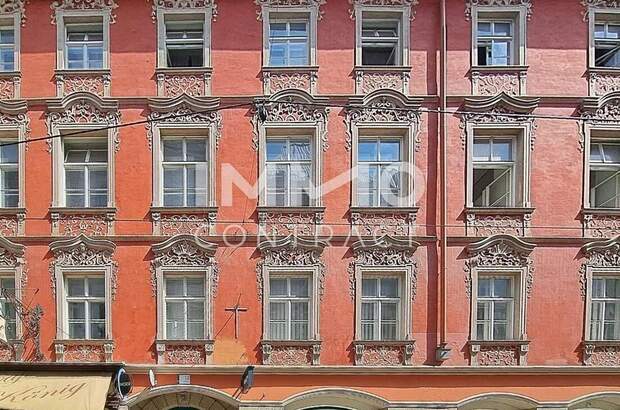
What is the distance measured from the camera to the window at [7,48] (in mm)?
9656

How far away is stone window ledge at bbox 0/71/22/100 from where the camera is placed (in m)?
9.47

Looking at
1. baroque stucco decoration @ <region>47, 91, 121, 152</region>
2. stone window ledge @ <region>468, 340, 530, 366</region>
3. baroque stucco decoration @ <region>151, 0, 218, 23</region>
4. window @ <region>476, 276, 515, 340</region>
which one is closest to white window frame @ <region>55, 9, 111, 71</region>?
baroque stucco decoration @ <region>47, 91, 121, 152</region>

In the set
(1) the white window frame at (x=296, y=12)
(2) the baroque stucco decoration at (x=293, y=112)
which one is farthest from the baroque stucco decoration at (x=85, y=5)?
(2) the baroque stucco decoration at (x=293, y=112)

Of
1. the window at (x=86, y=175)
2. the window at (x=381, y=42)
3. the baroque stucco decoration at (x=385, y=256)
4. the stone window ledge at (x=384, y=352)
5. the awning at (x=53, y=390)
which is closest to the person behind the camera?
the awning at (x=53, y=390)

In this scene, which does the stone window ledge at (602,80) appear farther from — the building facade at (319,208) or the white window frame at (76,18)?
the white window frame at (76,18)

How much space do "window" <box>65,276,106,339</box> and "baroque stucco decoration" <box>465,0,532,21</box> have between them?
9017 millimetres

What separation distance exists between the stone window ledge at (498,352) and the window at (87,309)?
7274 mm

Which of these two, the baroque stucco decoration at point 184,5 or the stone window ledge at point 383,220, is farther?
the baroque stucco decoration at point 184,5

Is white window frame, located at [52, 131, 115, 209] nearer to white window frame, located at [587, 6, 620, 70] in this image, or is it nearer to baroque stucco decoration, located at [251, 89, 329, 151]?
baroque stucco decoration, located at [251, 89, 329, 151]

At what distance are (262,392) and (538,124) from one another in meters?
7.52

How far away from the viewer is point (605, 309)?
9.30 meters

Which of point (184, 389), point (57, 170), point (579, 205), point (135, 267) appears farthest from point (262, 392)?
point (579, 205)

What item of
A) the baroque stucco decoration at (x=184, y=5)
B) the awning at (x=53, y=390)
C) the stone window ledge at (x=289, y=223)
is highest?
the baroque stucco decoration at (x=184, y=5)

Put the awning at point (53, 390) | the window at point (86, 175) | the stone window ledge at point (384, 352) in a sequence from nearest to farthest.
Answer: the awning at point (53, 390) → the stone window ledge at point (384, 352) → the window at point (86, 175)
